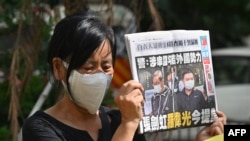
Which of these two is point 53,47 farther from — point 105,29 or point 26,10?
point 26,10

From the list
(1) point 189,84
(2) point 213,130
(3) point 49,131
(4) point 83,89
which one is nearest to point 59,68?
(4) point 83,89

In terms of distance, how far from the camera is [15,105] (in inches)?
176

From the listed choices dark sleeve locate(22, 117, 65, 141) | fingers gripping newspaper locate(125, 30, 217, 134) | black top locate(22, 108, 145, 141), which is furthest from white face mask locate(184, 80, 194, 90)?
dark sleeve locate(22, 117, 65, 141)

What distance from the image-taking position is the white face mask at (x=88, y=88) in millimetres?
2797

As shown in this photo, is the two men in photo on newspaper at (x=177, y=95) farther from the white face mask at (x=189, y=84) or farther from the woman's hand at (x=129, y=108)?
the woman's hand at (x=129, y=108)

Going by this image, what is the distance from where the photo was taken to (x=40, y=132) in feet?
9.07

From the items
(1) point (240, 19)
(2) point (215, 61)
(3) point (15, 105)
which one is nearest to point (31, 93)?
(3) point (15, 105)

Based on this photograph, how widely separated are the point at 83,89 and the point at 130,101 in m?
0.22

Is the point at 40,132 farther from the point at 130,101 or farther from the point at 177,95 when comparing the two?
the point at 177,95

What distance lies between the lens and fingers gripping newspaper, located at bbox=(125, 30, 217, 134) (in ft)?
9.32

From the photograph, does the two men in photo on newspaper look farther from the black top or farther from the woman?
the black top

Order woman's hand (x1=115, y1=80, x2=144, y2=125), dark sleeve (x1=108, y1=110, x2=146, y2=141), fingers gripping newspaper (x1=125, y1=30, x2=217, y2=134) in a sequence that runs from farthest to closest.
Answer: dark sleeve (x1=108, y1=110, x2=146, y2=141) → fingers gripping newspaper (x1=125, y1=30, x2=217, y2=134) → woman's hand (x1=115, y1=80, x2=144, y2=125)

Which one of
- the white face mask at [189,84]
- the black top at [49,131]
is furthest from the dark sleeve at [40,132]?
the white face mask at [189,84]

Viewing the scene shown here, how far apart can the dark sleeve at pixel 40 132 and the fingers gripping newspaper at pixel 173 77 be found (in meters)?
0.32
